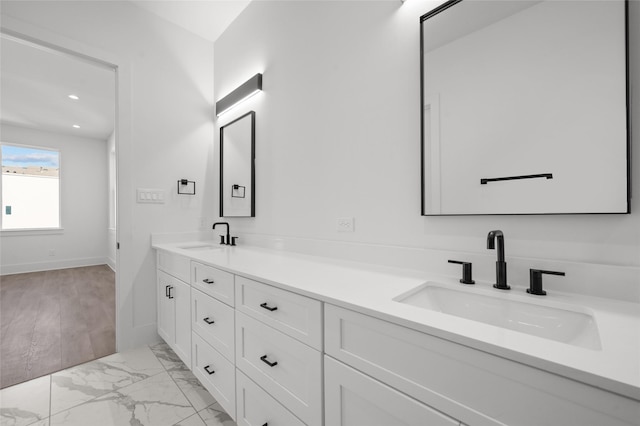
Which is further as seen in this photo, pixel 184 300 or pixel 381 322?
→ pixel 184 300

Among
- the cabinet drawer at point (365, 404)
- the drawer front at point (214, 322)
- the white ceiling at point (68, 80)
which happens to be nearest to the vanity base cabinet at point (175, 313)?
the drawer front at point (214, 322)

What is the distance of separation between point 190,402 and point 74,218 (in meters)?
5.84

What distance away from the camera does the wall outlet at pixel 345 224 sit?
151 centimetres

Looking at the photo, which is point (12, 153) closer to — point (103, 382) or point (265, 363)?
point (103, 382)

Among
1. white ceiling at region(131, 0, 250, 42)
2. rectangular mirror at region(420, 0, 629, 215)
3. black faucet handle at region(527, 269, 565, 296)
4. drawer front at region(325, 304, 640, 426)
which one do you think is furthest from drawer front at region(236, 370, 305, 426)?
white ceiling at region(131, 0, 250, 42)

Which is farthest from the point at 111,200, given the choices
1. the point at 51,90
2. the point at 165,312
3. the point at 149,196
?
the point at 165,312

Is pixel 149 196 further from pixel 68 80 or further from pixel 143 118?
pixel 68 80

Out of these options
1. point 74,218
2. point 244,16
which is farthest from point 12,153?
point 244,16

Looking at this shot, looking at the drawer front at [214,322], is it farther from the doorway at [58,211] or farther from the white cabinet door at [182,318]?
the doorway at [58,211]

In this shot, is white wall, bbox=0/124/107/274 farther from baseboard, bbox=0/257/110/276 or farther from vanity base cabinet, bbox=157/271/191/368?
vanity base cabinet, bbox=157/271/191/368

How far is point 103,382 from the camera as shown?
1.75m

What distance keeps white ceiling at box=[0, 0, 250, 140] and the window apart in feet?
1.86

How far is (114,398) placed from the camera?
5.22 ft

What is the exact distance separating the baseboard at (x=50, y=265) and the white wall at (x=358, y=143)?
A: 218 inches
